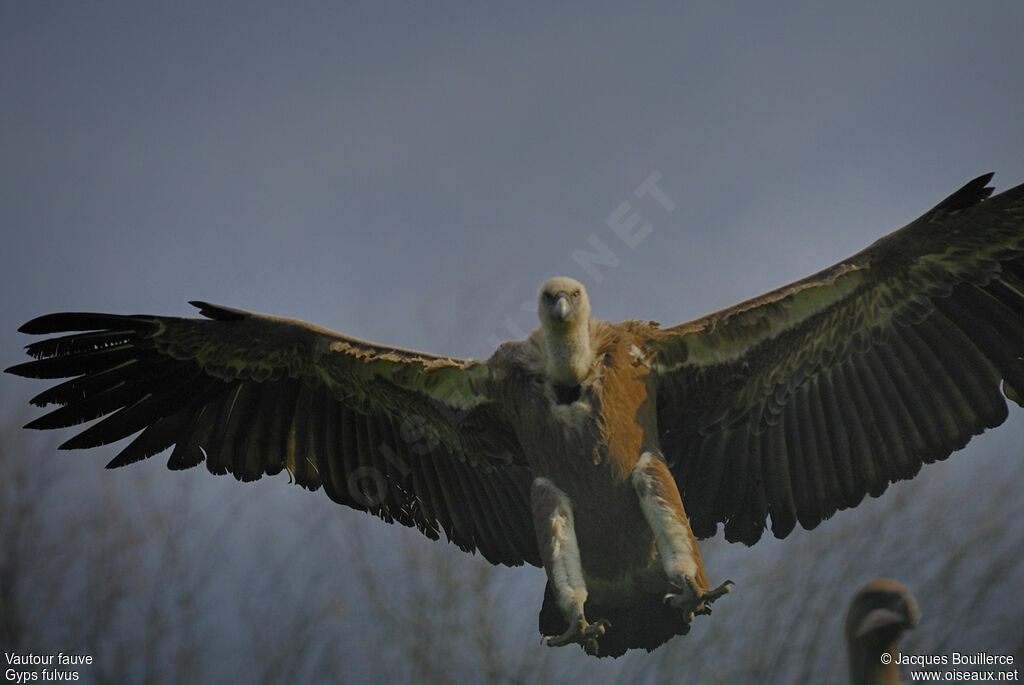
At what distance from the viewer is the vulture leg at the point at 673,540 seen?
5305 mm

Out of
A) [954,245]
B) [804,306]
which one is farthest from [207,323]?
[954,245]

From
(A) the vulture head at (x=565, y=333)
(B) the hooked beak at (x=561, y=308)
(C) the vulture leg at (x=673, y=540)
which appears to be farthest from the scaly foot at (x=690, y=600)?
(B) the hooked beak at (x=561, y=308)

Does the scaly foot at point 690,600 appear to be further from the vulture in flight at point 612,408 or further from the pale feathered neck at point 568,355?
the pale feathered neck at point 568,355

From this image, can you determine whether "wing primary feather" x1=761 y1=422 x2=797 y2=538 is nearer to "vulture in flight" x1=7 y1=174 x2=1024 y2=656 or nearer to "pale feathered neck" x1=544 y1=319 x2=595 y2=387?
"vulture in flight" x1=7 y1=174 x2=1024 y2=656

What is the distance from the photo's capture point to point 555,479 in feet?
19.2

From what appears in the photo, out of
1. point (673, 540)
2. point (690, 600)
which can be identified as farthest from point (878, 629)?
point (673, 540)

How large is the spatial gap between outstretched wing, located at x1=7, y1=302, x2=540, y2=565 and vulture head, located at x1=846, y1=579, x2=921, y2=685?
7.45 feet

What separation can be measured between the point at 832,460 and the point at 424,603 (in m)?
5.54

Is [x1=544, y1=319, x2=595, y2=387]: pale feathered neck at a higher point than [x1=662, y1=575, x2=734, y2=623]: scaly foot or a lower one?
higher

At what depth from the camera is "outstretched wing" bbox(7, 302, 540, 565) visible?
259 inches

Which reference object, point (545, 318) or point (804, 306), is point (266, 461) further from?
point (804, 306)

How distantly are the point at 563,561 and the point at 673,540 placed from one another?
0.60m

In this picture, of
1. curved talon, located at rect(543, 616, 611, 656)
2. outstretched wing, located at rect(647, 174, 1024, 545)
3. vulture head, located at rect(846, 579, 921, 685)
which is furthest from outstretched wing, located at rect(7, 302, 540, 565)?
vulture head, located at rect(846, 579, 921, 685)

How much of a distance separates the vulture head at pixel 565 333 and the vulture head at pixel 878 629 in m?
1.85
